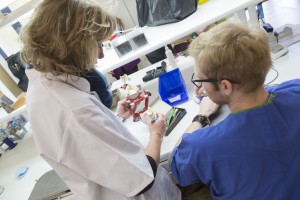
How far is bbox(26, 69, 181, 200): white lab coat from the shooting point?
28.7 inches

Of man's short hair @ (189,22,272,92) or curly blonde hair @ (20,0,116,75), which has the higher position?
curly blonde hair @ (20,0,116,75)

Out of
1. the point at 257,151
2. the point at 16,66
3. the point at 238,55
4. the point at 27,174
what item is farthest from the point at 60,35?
the point at 16,66

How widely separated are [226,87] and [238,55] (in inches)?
4.5

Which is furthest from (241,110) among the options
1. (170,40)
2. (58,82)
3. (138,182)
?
(170,40)

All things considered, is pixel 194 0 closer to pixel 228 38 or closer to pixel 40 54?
pixel 228 38

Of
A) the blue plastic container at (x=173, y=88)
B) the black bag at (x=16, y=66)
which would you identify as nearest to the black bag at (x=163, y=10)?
the blue plastic container at (x=173, y=88)

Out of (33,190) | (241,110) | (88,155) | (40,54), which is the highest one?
(40,54)

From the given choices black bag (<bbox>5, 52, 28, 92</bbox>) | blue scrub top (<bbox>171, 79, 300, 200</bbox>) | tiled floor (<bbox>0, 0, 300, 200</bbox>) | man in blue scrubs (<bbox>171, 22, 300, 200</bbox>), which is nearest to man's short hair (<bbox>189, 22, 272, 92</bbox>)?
man in blue scrubs (<bbox>171, 22, 300, 200</bbox>)

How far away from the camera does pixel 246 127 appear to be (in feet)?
2.43

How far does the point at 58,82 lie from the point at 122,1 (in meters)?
1.63

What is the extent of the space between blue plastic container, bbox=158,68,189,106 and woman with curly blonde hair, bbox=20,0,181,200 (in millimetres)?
602

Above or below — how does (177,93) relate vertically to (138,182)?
below

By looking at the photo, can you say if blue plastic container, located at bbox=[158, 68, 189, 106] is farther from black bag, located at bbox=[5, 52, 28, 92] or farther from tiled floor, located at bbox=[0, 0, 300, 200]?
black bag, located at bbox=[5, 52, 28, 92]

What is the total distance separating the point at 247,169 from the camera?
76 cm
